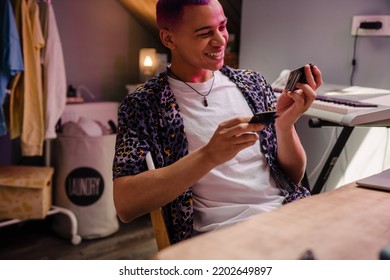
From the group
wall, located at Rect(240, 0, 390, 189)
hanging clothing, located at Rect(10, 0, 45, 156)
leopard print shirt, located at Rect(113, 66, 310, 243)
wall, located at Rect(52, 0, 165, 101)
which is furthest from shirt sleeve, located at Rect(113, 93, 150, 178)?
wall, located at Rect(52, 0, 165, 101)

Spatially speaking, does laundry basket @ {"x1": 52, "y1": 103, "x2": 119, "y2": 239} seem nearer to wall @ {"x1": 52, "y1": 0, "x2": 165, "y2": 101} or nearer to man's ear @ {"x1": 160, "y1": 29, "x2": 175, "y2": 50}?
wall @ {"x1": 52, "y1": 0, "x2": 165, "y2": 101}

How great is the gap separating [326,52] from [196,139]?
142 cm

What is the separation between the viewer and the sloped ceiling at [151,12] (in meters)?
2.85

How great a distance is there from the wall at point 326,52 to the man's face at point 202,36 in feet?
4.00

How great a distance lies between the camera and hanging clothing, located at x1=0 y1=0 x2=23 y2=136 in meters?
2.07

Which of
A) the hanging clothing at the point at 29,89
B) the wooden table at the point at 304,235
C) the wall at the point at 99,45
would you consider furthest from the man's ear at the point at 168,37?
the wall at the point at 99,45

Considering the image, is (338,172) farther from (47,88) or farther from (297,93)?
(47,88)

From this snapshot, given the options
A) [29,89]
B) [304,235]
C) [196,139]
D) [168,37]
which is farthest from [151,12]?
[304,235]

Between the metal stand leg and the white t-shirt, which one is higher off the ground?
the white t-shirt

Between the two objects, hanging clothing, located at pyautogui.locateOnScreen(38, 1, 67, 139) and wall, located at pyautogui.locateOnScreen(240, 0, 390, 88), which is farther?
hanging clothing, located at pyautogui.locateOnScreen(38, 1, 67, 139)

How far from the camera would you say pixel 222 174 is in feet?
3.77

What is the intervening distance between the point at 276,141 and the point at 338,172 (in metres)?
1.26

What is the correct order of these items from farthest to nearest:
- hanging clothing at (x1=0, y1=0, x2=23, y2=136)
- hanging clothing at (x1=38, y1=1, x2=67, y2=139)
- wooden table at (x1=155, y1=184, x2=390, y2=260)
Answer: hanging clothing at (x1=38, y1=1, x2=67, y2=139)
hanging clothing at (x1=0, y1=0, x2=23, y2=136)
wooden table at (x1=155, y1=184, x2=390, y2=260)

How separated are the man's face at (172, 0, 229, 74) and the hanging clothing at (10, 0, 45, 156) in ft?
4.25
